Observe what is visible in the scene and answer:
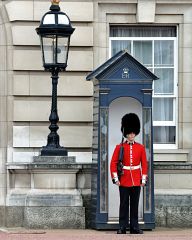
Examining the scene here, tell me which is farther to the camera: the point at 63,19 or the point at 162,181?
the point at 162,181

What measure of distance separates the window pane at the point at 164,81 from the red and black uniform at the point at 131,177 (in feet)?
7.43

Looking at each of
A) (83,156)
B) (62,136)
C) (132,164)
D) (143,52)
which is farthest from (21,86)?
(132,164)

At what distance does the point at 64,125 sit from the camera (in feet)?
65.3

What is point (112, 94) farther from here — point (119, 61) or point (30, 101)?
point (30, 101)

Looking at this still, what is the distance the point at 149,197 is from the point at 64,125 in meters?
2.04

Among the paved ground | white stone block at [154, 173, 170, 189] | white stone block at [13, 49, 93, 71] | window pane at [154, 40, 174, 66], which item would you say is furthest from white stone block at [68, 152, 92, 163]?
window pane at [154, 40, 174, 66]

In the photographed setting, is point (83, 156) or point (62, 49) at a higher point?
point (62, 49)

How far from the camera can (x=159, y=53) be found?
20328mm

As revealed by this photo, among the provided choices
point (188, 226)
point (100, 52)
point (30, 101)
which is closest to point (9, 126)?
point (30, 101)

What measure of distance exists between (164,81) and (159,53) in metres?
0.44

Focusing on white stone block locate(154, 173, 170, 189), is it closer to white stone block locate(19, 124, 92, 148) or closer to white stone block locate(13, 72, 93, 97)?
white stone block locate(19, 124, 92, 148)

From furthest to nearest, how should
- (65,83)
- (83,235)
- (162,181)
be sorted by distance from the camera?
(65,83) → (162,181) → (83,235)

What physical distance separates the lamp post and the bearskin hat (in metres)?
1.11

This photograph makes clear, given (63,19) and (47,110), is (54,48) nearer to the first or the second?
(63,19)
